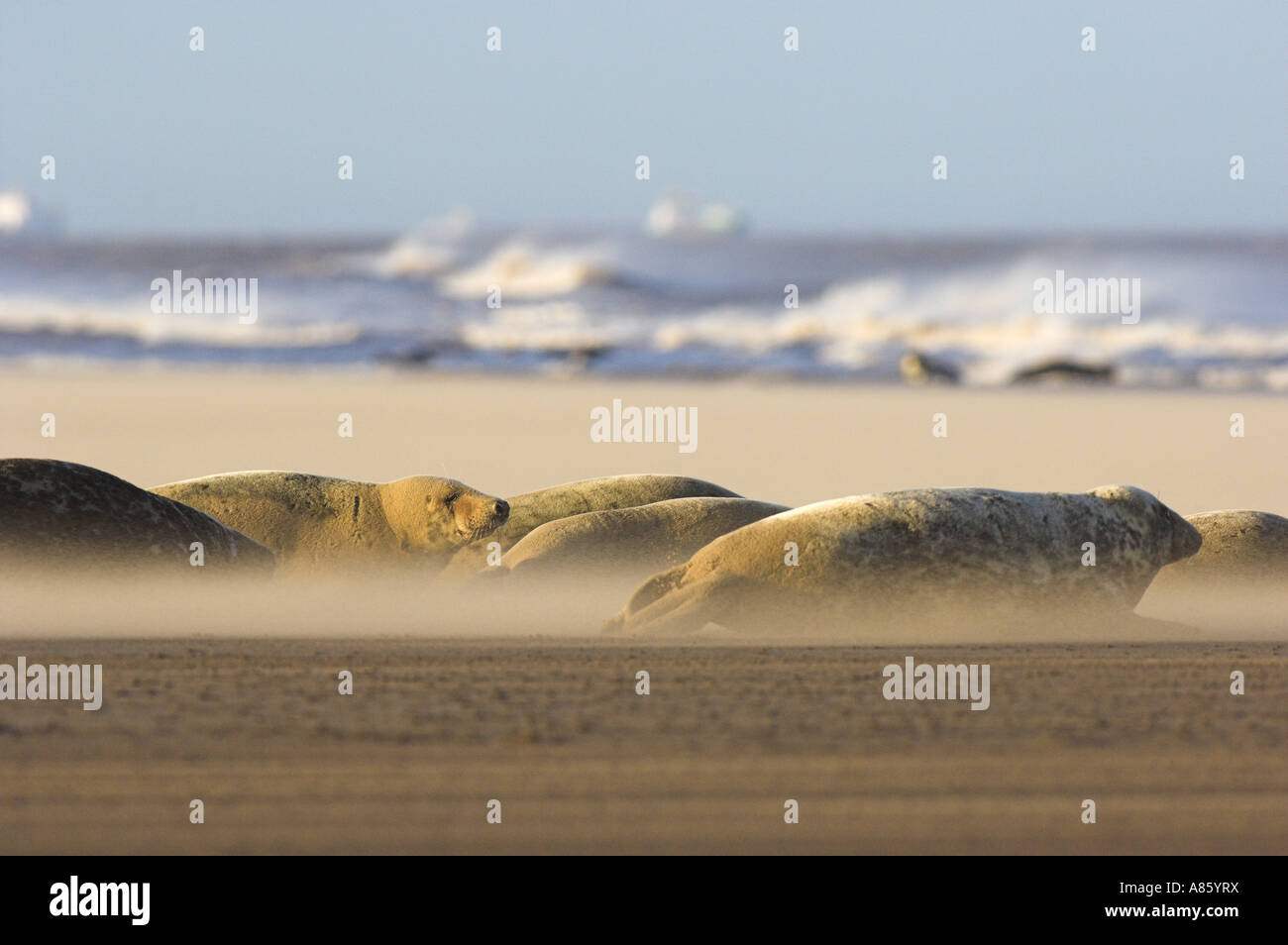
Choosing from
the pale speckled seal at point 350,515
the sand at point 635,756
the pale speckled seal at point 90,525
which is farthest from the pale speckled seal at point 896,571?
the pale speckled seal at point 90,525

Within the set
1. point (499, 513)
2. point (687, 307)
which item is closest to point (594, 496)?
point (499, 513)

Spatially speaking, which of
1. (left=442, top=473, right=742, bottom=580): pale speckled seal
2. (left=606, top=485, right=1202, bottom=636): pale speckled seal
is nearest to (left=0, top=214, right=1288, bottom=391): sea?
(left=442, top=473, right=742, bottom=580): pale speckled seal

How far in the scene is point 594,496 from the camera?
39.9 ft

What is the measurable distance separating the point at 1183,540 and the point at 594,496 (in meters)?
3.70

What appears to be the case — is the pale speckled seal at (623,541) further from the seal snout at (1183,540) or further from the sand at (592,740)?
the seal snout at (1183,540)

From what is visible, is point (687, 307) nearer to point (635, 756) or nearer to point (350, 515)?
point (350, 515)

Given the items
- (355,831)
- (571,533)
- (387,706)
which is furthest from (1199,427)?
(355,831)

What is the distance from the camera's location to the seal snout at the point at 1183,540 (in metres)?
10.1

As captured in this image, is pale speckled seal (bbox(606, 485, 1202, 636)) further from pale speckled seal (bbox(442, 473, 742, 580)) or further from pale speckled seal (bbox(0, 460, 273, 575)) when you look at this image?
pale speckled seal (bbox(0, 460, 273, 575))

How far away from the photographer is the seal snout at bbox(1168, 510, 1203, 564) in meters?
10.1

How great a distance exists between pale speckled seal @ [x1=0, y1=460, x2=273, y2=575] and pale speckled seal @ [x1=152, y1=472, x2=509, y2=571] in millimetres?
946

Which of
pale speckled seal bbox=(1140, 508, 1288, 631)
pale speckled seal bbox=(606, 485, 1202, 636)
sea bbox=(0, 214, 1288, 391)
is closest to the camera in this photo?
pale speckled seal bbox=(606, 485, 1202, 636)

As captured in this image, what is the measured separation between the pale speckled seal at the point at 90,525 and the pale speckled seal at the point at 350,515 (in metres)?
0.95

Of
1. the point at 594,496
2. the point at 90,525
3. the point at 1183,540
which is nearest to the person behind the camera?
the point at 1183,540
